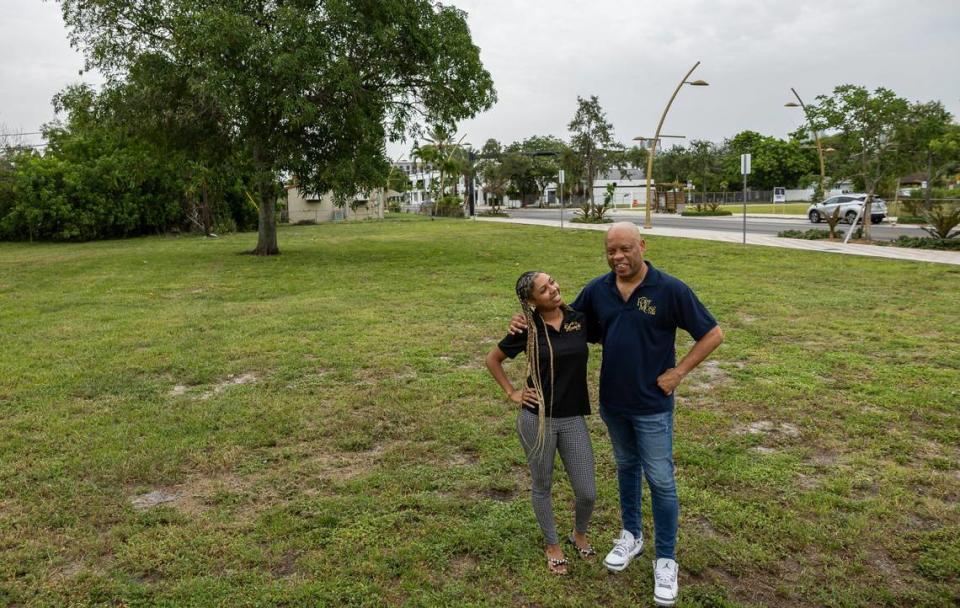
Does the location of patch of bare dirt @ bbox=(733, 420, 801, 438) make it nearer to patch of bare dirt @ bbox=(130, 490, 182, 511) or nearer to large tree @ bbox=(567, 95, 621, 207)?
patch of bare dirt @ bbox=(130, 490, 182, 511)

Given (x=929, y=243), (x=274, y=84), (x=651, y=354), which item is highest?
(x=274, y=84)

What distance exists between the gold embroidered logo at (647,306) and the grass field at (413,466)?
47.3 inches

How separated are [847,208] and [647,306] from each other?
31.7 m

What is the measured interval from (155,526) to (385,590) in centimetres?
139

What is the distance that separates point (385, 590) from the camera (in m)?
3.06

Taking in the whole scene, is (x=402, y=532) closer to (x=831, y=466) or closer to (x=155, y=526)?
(x=155, y=526)

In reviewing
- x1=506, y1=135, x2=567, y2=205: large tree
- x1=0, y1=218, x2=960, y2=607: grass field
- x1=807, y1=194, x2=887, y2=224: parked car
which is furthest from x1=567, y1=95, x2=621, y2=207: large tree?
x1=0, y1=218, x2=960, y2=607: grass field

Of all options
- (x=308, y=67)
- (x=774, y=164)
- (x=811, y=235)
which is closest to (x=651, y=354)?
(x=308, y=67)

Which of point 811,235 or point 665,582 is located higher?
point 811,235

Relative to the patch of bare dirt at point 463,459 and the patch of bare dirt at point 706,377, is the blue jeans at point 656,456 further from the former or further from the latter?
the patch of bare dirt at point 706,377

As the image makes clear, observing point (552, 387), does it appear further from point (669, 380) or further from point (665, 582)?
point (665, 582)

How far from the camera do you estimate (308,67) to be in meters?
14.6

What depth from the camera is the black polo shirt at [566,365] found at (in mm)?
3023

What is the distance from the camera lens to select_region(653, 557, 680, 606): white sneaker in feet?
9.55
